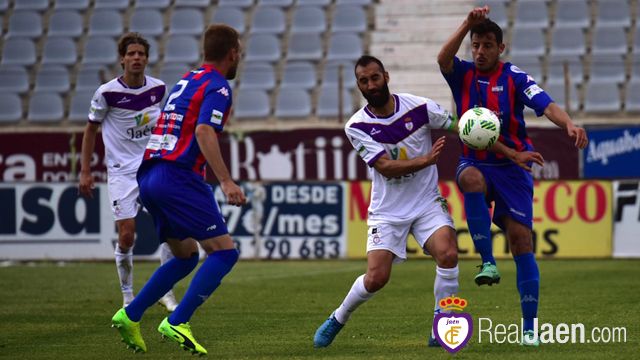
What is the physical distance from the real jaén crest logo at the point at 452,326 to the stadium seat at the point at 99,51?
16.2 meters

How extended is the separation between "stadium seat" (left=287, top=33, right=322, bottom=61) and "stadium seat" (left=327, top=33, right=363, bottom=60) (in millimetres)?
264

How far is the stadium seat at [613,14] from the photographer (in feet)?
71.0

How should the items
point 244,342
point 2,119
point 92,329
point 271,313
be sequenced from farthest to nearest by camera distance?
point 2,119 < point 271,313 < point 92,329 < point 244,342

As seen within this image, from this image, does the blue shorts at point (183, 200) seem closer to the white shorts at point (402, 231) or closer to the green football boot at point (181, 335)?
the green football boot at point (181, 335)

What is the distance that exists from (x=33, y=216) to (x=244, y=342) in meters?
10.3

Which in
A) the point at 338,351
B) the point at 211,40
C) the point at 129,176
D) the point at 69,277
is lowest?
the point at 69,277

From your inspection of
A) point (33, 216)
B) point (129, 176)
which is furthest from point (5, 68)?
point (129, 176)

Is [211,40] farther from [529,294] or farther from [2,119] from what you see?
[2,119]

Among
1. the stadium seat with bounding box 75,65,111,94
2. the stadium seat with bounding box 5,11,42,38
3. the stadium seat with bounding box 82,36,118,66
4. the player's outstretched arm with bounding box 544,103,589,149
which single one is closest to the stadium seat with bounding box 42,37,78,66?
the stadium seat with bounding box 82,36,118,66

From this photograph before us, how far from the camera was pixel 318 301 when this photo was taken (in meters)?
11.6

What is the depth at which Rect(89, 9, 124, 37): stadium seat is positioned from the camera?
23.7 meters

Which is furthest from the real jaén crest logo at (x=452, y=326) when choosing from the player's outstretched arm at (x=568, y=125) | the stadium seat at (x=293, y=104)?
the stadium seat at (x=293, y=104)

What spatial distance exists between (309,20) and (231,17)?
63.6 inches

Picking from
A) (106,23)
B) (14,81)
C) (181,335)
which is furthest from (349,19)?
(181,335)
